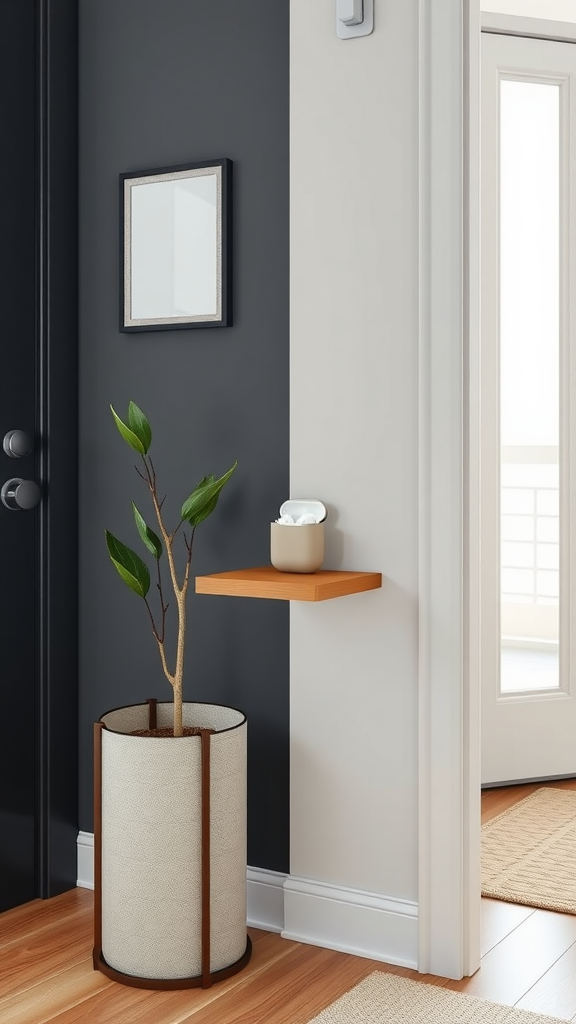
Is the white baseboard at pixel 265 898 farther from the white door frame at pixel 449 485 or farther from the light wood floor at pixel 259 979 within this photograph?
the white door frame at pixel 449 485

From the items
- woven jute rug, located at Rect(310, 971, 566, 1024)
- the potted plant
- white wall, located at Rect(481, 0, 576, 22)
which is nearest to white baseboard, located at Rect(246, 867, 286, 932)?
the potted plant

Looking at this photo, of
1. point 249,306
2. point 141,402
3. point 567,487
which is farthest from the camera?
point 567,487

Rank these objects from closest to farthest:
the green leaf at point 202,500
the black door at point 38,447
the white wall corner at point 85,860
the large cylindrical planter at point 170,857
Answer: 1. the large cylindrical planter at point 170,857
2. the green leaf at point 202,500
3. the black door at point 38,447
4. the white wall corner at point 85,860

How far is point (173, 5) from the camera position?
2.34m

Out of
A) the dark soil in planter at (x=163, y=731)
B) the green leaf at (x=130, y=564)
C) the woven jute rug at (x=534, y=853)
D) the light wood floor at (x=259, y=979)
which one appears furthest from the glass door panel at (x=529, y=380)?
the green leaf at (x=130, y=564)

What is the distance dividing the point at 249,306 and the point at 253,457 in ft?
1.06

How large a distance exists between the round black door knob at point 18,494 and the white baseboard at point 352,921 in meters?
0.99

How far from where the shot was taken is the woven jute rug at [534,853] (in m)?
2.40

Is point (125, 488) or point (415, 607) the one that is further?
point (125, 488)

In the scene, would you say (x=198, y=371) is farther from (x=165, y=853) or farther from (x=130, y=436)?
(x=165, y=853)

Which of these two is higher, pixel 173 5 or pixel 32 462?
pixel 173 5

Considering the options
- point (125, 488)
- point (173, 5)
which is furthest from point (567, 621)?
point (173, 5)

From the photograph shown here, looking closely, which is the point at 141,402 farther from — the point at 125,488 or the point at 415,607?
the point at 415,607

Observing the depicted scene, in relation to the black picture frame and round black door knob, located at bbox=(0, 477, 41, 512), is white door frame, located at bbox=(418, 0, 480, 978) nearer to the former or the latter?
the black picture frame
